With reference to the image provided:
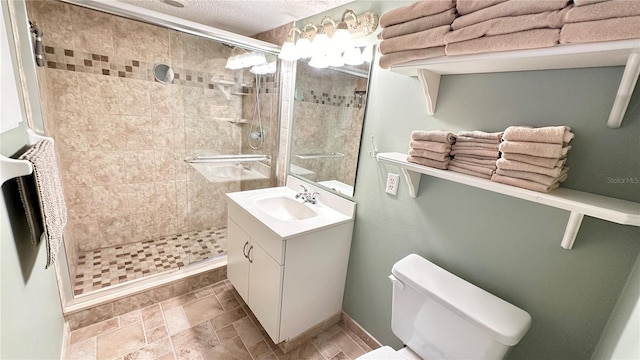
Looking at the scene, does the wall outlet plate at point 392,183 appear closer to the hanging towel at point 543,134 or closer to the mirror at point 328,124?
the mirror at point 328,124

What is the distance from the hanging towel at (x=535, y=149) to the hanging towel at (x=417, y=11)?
51cm

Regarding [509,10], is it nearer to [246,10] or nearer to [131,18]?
[246,10]

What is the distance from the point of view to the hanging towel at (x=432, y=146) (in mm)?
1030

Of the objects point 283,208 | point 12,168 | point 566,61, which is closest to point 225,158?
point 283,208

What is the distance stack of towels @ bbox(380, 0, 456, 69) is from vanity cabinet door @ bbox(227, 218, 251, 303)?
4.34 feet

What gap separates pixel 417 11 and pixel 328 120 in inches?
38.5

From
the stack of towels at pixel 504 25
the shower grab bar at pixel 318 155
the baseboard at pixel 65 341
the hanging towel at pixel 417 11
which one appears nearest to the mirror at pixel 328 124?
the shower grab bar at pixel 318 155

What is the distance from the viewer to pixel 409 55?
102cm

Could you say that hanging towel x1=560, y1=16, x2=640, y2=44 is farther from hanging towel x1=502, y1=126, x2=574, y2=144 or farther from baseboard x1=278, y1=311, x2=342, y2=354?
baseboard x1=278, y1=311, x2=342, y2=354

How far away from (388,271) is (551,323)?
72cm

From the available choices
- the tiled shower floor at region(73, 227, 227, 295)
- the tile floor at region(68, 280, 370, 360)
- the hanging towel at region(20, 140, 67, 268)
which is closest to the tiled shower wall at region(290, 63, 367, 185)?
the tile floor at region(68, 280, 370, 360)

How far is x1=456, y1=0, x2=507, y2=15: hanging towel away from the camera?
31.2 inches

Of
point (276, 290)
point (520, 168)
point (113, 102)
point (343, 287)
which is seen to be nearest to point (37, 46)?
point (113, 102)

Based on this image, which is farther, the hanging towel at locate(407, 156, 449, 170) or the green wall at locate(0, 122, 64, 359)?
the hanging towel at locate(407, 156, 449, 170)
